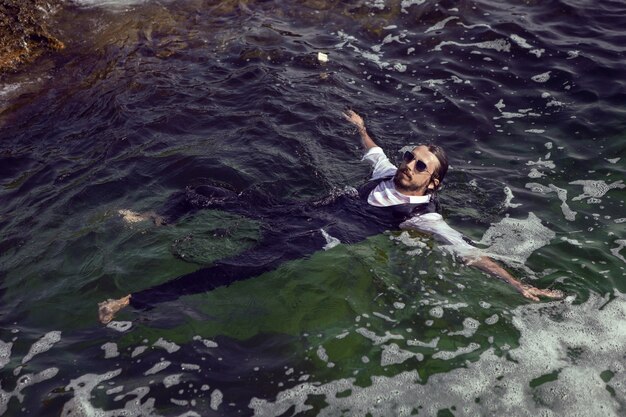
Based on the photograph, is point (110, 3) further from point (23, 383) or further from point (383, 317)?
point (383, 317)

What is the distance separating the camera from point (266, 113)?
10164 millimetres

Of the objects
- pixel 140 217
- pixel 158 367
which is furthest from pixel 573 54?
pixel 158 367

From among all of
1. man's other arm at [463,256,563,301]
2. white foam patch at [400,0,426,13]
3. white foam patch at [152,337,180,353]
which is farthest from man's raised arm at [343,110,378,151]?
white foam patch at [400,0,426,13]

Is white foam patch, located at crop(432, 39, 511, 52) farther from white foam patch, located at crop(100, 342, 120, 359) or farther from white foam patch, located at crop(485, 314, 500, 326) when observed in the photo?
white foam patch, located at crop(100, 342, 120, 359)

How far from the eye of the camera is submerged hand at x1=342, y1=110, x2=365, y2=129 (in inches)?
364

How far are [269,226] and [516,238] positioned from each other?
326 cm

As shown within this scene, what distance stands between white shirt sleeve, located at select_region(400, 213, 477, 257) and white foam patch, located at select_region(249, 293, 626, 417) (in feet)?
3.62

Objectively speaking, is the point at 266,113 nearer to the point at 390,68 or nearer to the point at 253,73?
the point at 253,73

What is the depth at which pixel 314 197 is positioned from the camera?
8227 millimetres

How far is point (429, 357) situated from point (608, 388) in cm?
173

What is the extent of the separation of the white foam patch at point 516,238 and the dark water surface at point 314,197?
38mm

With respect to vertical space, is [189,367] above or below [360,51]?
below

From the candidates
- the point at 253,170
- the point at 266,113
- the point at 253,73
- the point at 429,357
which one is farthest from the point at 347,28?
the point at 429,357

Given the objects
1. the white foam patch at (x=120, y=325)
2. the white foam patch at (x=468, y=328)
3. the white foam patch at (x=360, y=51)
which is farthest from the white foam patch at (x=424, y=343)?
the white foam patch at (x=360, y=51)
